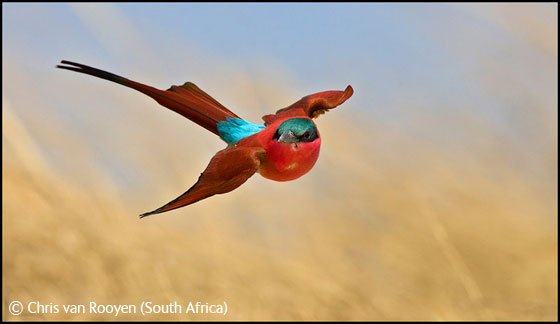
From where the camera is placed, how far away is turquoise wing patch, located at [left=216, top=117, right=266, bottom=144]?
1952 millimetres

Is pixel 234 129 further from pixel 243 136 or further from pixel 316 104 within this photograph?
pixel 316 104

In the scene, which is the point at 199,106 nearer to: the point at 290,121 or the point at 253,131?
the point at 253,131

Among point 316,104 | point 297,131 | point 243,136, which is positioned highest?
point 316,104

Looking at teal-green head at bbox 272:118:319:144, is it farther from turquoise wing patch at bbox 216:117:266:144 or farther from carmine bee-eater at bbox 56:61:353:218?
turquoise wing patch at bbox 216:117:266:144

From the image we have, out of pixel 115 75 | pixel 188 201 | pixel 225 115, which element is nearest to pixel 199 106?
pixel 225 115

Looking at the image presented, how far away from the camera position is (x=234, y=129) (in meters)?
1.96

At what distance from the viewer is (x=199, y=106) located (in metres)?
1.97

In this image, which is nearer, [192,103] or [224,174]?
[224,174]

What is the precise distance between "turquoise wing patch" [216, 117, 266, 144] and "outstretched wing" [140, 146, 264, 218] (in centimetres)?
20

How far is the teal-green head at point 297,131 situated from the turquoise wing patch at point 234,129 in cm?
22

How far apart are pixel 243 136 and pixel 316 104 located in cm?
28

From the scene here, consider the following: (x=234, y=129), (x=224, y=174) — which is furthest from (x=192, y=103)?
(x=224, y=174)

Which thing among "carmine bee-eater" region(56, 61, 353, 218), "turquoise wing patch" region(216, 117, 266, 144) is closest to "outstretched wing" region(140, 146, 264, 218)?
"carmine bee-eater" region(56, 61, 353, 218)

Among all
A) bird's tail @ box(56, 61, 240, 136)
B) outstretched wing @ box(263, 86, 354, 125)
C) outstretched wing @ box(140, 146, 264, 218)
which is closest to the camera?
outstretched wing @ box(140, 146, 264, 218)
